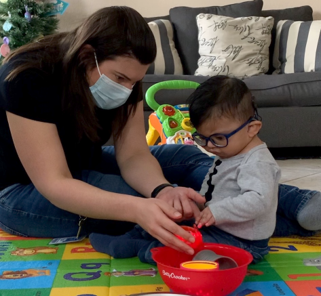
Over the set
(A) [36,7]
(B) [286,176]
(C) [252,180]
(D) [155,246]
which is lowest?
(B) [286,176]

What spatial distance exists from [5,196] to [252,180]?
0.65 metres

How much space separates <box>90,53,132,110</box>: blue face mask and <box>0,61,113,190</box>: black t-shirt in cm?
8

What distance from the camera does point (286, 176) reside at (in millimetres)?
1997

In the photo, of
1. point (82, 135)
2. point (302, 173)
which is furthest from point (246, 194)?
point (302, 173)

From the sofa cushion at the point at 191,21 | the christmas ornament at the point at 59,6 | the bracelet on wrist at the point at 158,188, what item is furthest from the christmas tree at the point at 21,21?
the bracelet on wrist at the point at 158,188

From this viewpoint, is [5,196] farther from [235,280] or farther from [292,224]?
[292,224]

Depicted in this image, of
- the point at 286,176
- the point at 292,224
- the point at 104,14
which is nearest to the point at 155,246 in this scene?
the point at 292,224

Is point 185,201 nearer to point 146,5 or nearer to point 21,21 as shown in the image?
point 21,21

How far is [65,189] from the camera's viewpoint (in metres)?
0.97

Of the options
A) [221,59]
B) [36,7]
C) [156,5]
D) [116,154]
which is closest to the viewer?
[116,154]

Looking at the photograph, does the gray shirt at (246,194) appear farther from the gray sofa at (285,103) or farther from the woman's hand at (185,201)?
the gray sofa at (285,103)

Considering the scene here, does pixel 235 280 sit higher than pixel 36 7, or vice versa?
pixel 36 7

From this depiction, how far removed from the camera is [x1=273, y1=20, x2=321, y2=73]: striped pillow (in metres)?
2.79

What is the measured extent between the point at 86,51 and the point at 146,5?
255 cm
